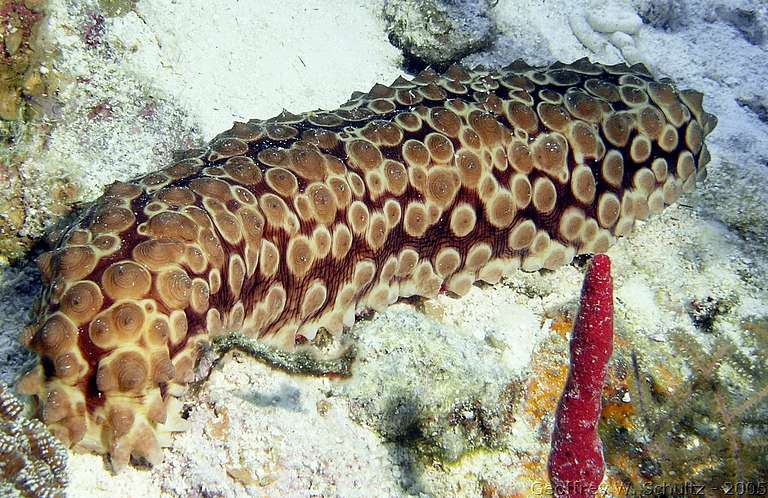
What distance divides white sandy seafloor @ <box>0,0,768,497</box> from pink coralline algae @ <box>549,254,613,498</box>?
3.00ft

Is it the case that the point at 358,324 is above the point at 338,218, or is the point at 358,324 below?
below

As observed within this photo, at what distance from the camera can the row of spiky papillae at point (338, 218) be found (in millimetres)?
2174

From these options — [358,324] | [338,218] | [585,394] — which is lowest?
[358,324]

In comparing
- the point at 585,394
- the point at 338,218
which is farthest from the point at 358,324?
the point at 585,394

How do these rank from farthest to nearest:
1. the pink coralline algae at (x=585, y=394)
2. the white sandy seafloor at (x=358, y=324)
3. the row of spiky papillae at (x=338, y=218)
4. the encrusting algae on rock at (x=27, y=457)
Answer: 1. the white sandy seafloor at (x=358, y=324)
2. the row of spiky papillae at (x=338, y=218)
3. the pink coralline algae at (x=585, y=394)
4. the encrusting algae on rock at (x=27, y=457)

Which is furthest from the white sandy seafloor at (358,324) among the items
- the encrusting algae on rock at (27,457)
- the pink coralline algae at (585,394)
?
the pink coralline algae at (585,394)

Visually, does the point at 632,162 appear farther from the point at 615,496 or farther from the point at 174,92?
the point at 174,92

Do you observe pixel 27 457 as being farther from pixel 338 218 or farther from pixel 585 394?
pixel 585 394

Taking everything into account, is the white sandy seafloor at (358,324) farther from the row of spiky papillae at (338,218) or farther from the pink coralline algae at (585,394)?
the pink coralline algae at (585,394)

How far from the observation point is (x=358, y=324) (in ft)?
10.6

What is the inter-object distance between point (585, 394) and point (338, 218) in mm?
1574

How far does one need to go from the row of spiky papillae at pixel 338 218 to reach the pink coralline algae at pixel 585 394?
54.7 inches

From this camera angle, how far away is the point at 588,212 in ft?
12.1

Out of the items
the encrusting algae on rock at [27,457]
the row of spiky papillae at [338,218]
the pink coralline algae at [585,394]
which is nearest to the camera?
the encrusting algae on rock at [27,457]
